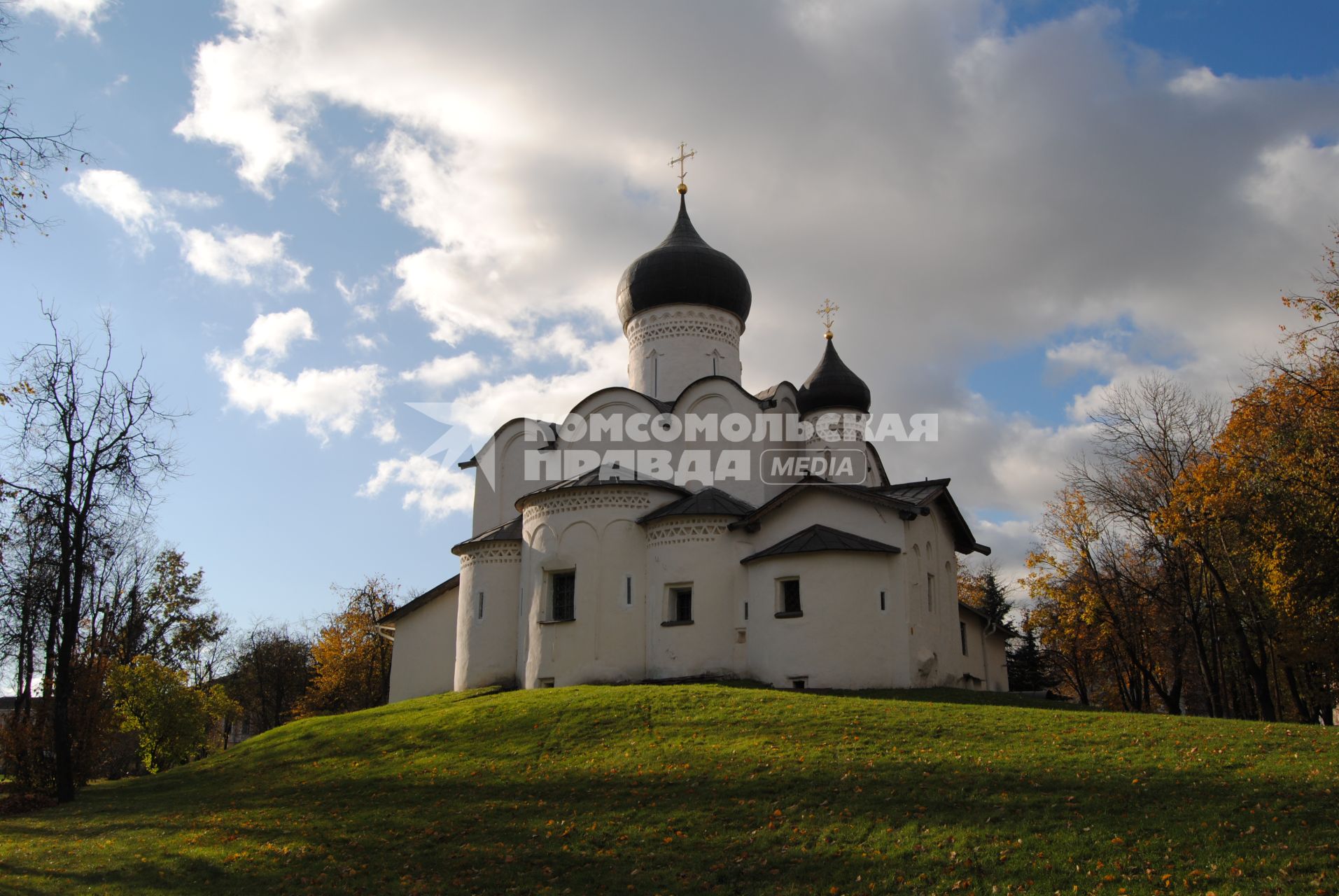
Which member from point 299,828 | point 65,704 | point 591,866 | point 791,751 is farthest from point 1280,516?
point 65,704

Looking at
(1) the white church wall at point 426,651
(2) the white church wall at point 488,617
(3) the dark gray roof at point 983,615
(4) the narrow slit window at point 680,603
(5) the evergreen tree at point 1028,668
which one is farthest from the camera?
(5) the evergreen tree at point 1028,668

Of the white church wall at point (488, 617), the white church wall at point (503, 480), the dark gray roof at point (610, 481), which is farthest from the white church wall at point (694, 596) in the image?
the white church wall at point (503, 480)

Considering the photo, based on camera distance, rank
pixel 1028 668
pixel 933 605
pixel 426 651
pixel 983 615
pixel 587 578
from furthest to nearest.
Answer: pixel 1028 668, pixel 983 615, pixel 426 651, pixel 587 578, pixel 933 605

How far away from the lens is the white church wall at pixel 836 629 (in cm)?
1819

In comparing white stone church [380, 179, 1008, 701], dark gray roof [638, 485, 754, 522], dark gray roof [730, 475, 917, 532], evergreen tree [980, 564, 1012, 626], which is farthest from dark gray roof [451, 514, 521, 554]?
evergreen tree [980, 564, 1012, 626]

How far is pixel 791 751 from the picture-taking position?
1199 centimetres

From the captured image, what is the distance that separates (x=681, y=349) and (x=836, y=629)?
9816 millimetres

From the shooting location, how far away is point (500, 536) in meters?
22.4

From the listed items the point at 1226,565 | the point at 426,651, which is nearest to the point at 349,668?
the point at 426,651

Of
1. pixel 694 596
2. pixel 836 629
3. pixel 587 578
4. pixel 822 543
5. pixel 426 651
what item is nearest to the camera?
pixel 836 629

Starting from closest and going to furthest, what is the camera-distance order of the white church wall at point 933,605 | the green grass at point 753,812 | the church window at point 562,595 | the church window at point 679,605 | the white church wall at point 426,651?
the green grass at point 753,812 → the white church wall at point 933,605 → the church window at point 679,605 → the church window at point 562,595 → the white church wall at point 426,651

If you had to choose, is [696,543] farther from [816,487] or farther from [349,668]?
[349,668]

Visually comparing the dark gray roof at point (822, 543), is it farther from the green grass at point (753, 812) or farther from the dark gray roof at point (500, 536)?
the dark gray roof at point (500, 536)

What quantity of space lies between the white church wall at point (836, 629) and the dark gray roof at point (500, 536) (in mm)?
6338
